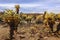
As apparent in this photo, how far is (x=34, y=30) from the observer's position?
32344 millimetres

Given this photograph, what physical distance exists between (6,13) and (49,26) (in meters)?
7.19

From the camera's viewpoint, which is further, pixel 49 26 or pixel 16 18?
pixel 49 26

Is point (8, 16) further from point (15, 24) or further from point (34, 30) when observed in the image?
point (34, 30)

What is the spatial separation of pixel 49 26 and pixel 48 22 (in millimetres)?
666

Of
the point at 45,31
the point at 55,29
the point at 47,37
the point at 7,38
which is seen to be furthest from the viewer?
the point at 55,29

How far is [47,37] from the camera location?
97.6 ft

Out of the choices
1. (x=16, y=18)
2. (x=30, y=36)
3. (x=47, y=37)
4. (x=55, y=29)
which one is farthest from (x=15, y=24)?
(x=55, y=29)

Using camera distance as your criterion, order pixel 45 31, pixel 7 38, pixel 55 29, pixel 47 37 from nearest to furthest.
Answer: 1. pixel 7 38
2. pixel 47 37
3. pixel 45 31
4. pixel 55 29

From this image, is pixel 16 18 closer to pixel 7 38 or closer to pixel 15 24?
pixel 15 24

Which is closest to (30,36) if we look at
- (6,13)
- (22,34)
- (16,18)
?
(22,34)

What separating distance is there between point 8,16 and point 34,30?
16.3ft

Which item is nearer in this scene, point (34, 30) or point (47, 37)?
point (47, 37)

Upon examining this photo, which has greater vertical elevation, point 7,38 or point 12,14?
point 12,14

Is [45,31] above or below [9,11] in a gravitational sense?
below
